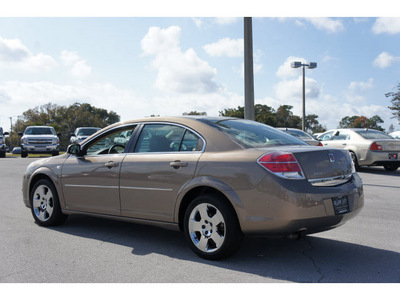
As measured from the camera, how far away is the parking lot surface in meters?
4.08

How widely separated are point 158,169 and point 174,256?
0.99 meters

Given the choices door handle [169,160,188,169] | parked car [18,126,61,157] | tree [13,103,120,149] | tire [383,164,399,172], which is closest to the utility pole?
tire [383,164,399,172]

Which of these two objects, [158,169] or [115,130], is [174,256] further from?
[115,130]

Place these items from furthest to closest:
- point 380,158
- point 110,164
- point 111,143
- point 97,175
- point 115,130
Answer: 1. point 380,158
2. point 111,143
3. point 115,130
4. point 97,175
5. point 110,164

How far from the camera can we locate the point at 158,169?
500cm

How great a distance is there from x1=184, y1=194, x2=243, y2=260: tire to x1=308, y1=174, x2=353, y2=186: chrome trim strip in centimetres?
86

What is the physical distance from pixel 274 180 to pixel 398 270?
1468mm

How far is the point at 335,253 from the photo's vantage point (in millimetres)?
4836

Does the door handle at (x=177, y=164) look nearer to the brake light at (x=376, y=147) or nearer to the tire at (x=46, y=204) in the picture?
the tire at (x=46, y=204)

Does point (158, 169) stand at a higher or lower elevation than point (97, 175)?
higher

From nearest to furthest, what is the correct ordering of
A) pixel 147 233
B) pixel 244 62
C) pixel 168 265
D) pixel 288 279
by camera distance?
pixel 288 279 < pixel 168 265 < pixel 147 233 < pixel 244 62

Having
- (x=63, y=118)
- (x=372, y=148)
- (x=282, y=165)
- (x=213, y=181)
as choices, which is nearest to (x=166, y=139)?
(x=213, y=181)

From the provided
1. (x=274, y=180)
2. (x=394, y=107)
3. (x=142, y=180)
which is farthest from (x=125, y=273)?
(x=394, y=107)

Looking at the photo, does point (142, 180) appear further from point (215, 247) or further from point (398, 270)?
point (398, 270)
